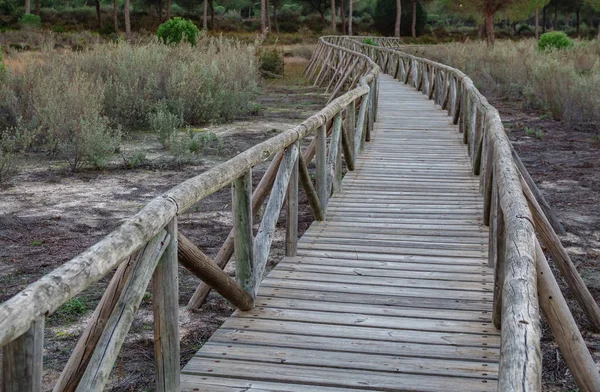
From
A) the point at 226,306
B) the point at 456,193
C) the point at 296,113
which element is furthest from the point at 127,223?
the point at 296,113

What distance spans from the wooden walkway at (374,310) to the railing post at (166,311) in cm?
32

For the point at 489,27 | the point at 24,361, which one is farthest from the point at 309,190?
the point at 489,27

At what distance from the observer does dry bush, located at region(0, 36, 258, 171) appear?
1047cm

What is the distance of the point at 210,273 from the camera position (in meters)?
3.85

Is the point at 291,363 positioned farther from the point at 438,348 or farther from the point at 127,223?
the point at 127,223

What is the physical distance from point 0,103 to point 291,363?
9.20 metres

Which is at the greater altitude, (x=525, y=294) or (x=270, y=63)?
(x=525, y=294)

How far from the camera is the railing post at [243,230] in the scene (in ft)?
14.1

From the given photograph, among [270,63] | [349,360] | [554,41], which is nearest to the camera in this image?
[349,360]

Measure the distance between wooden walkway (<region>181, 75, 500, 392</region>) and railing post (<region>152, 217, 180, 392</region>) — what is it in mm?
325

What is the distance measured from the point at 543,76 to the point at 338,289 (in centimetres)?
1264

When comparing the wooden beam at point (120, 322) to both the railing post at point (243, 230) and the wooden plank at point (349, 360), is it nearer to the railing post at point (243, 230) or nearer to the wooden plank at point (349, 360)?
the wooden plank at point (349, 360)

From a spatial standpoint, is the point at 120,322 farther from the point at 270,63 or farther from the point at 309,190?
the point at 270,63

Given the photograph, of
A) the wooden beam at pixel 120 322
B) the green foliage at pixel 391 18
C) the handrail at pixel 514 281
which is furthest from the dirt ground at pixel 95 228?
the green foliage at pixel 391 18
